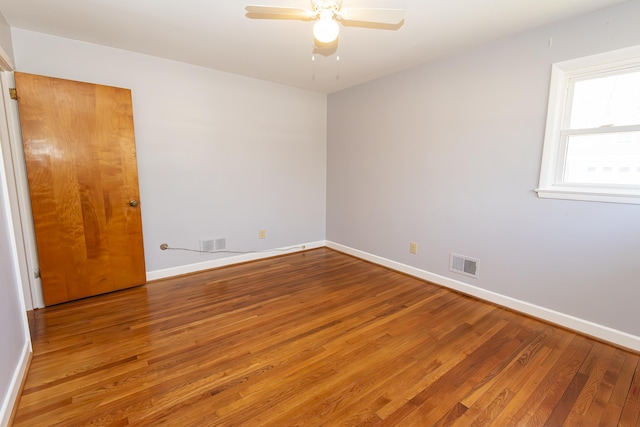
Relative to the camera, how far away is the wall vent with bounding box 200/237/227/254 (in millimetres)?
3539

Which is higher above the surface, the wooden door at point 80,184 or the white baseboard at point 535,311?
the wooden door at point 80,184

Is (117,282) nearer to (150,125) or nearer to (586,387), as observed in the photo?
(150,125)

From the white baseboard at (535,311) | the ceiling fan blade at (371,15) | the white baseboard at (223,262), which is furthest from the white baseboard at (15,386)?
the white baseboard at (535,311)

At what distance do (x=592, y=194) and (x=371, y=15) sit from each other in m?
2.07

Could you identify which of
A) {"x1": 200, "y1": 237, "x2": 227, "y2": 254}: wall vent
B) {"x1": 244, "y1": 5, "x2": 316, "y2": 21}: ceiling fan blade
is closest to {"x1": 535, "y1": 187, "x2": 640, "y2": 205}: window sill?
{"x1": 244, "y1": 5, "x2": 316, "y2": 21}: ceiling fan blade

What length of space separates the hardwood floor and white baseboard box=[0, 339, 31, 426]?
0.06 metres

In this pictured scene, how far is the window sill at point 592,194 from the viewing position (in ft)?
6.53

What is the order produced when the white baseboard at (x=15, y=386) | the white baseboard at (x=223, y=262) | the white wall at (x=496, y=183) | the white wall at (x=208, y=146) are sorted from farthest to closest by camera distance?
1. the white baseboard at (x=223, y=262)
2. the white wall at (x=208, y=146)
3. the white wall at (x=496, y=183)
4. the white baseboard at (x=15, y=386)

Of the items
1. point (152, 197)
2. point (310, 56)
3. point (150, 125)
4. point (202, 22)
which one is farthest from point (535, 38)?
point (152, 197)

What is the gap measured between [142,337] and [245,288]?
107 cm

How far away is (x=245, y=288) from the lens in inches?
121

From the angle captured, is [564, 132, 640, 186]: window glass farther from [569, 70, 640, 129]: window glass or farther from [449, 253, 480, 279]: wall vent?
[449, 253, 480, 279]: wall vent

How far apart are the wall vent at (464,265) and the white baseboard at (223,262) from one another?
2.19 m

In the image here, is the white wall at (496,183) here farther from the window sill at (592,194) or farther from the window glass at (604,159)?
the window glass at (604,159)
